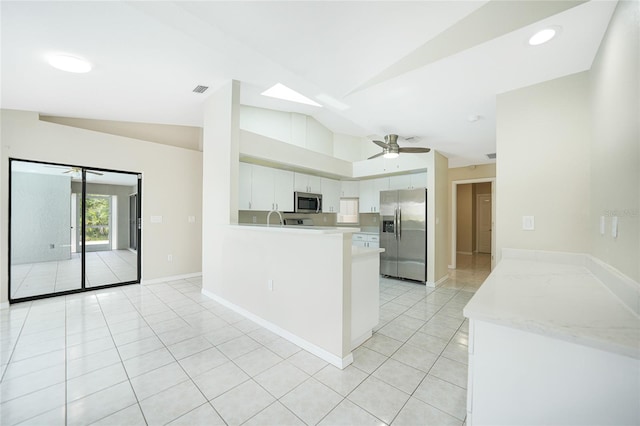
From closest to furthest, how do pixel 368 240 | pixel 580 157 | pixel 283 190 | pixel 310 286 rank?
pixel 580 157
pixel 310 286
pixel 283 190
pixel 368 240

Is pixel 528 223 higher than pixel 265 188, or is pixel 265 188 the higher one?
pixel 265 188

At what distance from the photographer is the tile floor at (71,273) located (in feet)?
11.7

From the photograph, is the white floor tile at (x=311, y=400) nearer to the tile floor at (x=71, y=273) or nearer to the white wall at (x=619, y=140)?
the white wall at (x=619, y=140)

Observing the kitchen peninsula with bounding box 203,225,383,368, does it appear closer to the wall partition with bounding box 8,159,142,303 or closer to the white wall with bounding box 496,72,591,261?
the white wall with bounding box 496,72,591,261

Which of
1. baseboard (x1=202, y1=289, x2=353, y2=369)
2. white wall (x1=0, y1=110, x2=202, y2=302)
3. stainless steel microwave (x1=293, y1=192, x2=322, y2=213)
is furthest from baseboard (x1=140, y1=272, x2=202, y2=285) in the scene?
stainless steel microwave (x1=293, y1=192, x2=322, y2=213)

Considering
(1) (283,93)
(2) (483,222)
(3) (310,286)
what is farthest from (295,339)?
(2) (483,222)

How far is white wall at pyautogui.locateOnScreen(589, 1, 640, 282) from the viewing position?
1147 millimetres

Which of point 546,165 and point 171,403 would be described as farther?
point 546,165

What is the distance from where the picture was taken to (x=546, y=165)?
2123mm

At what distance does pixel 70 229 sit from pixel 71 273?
69cm

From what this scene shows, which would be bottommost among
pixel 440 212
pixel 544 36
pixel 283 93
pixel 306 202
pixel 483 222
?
pixel 483 222

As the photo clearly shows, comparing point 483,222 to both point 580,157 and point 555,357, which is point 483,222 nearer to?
point 580,157

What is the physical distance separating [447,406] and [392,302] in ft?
7.00

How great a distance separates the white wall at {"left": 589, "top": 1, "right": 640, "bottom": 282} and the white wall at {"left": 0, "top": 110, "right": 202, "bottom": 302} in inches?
215
